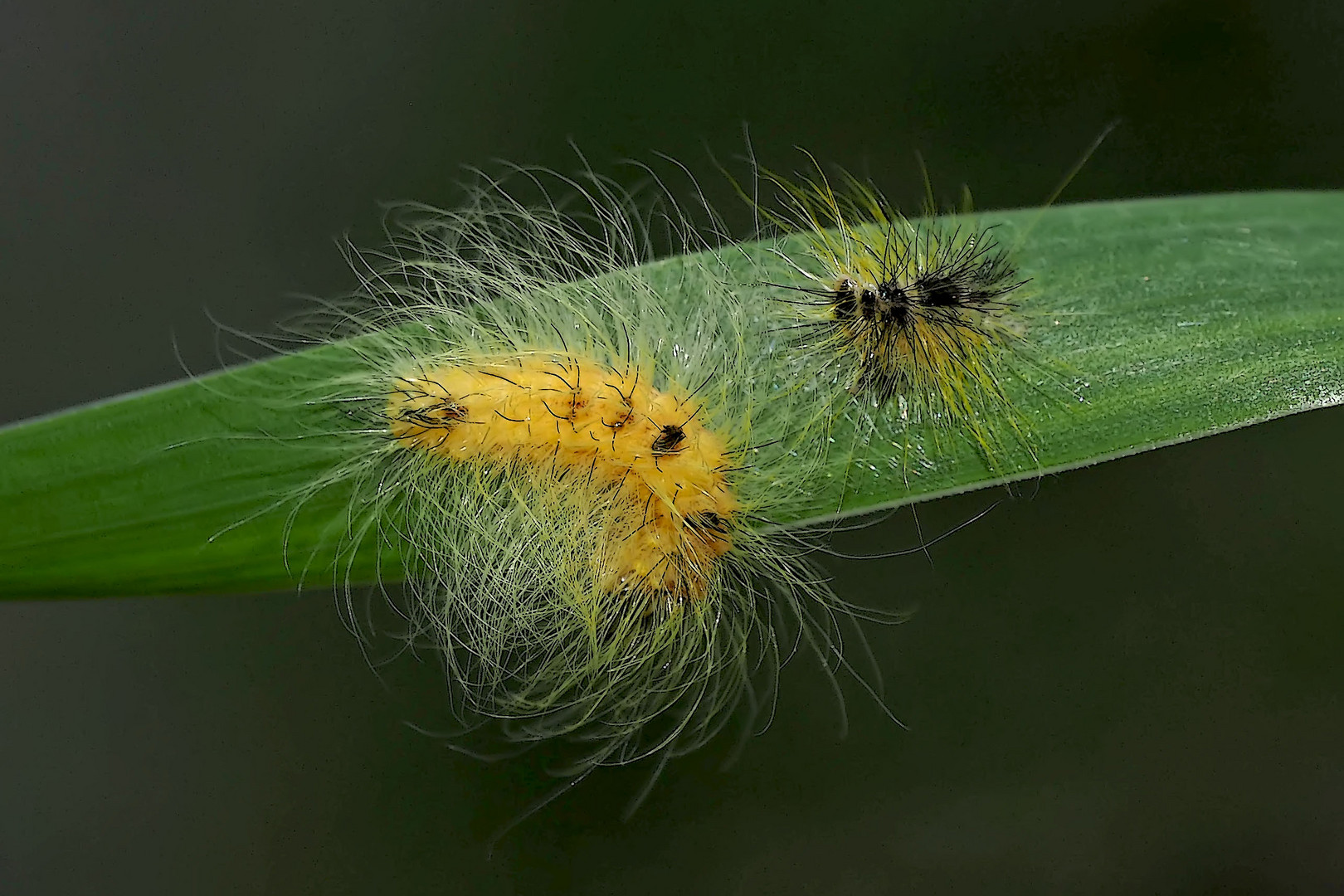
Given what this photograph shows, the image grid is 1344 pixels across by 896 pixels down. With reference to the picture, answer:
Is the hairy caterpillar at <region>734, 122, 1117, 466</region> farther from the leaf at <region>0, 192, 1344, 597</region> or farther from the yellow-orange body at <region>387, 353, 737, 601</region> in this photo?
the yellow-orange body at <region>387, 353, 737, 601</region>

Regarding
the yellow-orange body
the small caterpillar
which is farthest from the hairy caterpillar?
the yellow-orange body

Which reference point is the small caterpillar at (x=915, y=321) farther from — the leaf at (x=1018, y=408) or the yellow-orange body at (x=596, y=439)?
the yellow-orange body at (x=596, y=439)

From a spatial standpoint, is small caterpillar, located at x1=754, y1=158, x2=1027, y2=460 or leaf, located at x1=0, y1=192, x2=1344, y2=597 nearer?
leaf, located at x1=0, y1=192, x2=1344, y2=597

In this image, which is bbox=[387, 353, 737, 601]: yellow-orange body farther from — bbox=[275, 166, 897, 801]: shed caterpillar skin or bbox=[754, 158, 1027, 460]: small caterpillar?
bbox=[754, 158, 1027, 460]: small caterpillar

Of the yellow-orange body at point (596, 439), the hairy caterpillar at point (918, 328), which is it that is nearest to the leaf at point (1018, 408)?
the hairy caterpillar at point (918, 328)

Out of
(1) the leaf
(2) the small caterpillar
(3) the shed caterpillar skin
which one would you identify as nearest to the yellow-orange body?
(3) the shed caterpillar skin

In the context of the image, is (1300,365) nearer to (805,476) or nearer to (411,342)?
(805,476)

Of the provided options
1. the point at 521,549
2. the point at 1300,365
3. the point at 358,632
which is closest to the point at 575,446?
the point at 521,549
